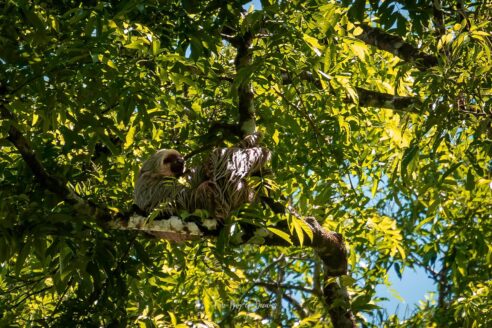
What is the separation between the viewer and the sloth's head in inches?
253

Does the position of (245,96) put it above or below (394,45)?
below

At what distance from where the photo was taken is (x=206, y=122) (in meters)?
7.10

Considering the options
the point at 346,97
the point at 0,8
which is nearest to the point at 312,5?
the point at 346,97

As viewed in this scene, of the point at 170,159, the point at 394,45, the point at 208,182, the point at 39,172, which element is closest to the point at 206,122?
the point at 170,159

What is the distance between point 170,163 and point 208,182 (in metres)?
0.47

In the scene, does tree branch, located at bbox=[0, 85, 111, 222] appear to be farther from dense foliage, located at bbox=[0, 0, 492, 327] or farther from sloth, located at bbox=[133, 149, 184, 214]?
sloth, located at bbox=[133, 149, 184, 214]

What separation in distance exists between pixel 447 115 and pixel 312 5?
1471mm

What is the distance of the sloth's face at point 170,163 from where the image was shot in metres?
6.44

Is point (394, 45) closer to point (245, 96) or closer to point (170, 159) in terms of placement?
point (245, 96)

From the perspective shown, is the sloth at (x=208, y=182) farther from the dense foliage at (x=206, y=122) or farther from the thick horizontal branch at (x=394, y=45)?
the thick horizontal branch at (x=394, y=45)

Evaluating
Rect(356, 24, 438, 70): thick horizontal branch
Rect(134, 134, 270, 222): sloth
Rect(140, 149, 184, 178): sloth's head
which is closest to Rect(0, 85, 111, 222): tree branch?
Rect(134, 134, 270, 222): sloth

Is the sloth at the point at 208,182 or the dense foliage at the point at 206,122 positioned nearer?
the dense foliage at the point at 206,122

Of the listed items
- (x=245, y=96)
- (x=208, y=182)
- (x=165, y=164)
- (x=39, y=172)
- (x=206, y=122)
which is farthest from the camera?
(x=206, y=122)

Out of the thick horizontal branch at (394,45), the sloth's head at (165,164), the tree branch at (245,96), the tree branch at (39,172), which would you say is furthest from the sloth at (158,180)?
the thick horizontal branch at (394,45)
